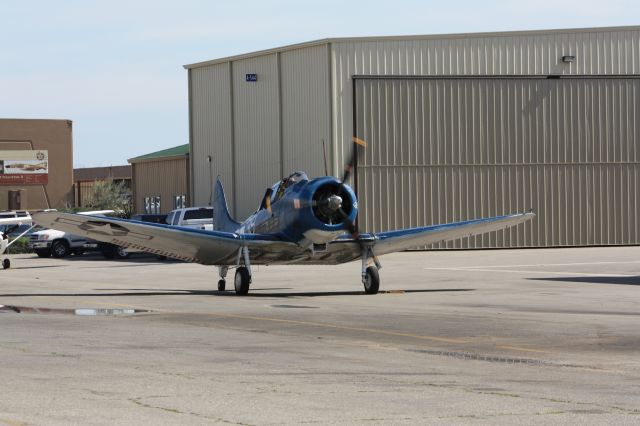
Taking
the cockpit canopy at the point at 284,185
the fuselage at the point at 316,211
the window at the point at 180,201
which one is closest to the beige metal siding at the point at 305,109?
the window at the point at 180,201

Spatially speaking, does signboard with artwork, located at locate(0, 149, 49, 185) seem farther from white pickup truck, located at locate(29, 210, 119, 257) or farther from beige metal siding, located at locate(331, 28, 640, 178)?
beige metal siding, located at locate(331, 28, 640, 178)

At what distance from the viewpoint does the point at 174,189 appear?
62.8m

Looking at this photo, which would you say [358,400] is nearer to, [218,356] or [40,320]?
[218,356]

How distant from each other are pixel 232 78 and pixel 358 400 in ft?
149

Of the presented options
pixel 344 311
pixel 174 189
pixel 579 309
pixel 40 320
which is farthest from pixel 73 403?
pixel 174 189

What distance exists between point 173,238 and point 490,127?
25927mm

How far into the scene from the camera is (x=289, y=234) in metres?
23.8

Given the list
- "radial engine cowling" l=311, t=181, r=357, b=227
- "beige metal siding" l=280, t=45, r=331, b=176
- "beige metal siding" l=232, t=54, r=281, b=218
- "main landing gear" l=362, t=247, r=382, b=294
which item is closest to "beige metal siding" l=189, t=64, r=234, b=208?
"beige metal siding" l=232, t=54, r=281, b=218

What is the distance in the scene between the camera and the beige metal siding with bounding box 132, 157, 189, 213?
61.7 meters

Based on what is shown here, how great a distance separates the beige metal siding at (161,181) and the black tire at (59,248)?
33.6ft

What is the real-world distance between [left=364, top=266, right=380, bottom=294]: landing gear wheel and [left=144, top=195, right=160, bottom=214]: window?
41.7m

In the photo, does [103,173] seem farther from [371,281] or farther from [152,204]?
[371,281]

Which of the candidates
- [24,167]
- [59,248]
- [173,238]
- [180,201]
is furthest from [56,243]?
[24,167]

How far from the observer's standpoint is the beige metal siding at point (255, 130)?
167 feet
